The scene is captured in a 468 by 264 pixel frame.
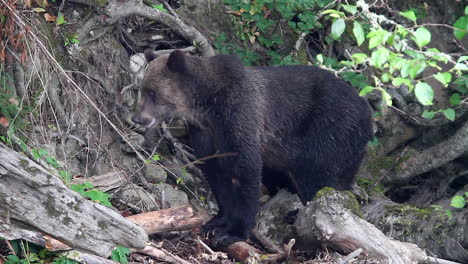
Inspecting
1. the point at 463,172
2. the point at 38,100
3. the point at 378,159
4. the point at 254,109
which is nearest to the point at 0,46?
the point at 38,100

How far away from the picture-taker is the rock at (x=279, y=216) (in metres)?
7.30

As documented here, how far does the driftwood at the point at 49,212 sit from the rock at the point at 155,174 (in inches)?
82.8

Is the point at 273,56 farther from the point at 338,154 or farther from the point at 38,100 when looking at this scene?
the point at 38,100

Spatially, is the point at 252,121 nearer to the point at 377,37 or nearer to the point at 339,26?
the point at 339,26

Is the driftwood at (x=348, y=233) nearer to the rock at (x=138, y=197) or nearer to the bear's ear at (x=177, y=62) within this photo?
the rock at (x=138, y=197)

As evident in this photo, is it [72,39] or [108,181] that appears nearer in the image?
[108,181]

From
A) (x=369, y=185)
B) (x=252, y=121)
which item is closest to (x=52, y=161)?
(x=252, y=121)

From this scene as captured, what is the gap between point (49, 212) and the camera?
17.4 ft

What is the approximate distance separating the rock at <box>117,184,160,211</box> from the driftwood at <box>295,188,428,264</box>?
6.43 feet

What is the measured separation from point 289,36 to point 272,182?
2.44 meters

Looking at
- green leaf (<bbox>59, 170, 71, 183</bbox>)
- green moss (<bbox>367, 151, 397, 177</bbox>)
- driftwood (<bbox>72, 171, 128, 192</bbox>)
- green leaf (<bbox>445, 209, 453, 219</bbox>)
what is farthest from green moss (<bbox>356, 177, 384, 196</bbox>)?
green leaf (<bbox>59, 170, 71, 183</bbox>)

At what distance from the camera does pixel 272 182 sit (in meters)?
8.27

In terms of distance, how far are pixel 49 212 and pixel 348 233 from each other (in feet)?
8.73

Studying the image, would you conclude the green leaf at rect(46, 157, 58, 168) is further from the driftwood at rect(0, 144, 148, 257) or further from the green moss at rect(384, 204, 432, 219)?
the green moss at rect(384, 204, 432, 219)
